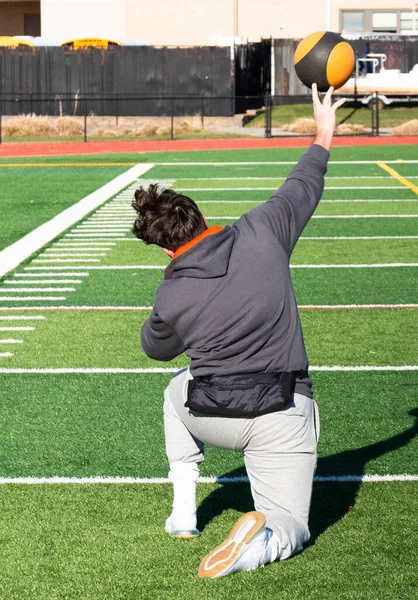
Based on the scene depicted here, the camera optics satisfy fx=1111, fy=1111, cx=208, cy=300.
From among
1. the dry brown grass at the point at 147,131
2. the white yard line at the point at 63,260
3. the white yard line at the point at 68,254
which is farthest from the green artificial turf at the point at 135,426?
the dry brown grass at the point at 147,131

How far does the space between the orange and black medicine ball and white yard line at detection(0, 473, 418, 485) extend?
2.08 metres

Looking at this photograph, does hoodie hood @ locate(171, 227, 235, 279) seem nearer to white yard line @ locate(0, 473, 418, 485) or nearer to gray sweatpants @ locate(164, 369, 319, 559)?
gray sweatpants @ locate(164, 369, 319, 559)

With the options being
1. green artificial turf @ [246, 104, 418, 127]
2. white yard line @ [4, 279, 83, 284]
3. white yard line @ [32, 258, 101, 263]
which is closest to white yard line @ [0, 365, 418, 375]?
white yard line @ [4, 279, 83, 284]

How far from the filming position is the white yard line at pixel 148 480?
19.2ft

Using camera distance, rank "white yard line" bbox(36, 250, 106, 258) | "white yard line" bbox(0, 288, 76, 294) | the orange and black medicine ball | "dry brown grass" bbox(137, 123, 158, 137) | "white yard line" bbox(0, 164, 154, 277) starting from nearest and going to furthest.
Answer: the orange and black medicine ball, "white yard line" bbox(0, 288, 76, 294), "white yard line" bbox(0, 164, 154, 277), "white yard line" bbox(36, 250, 106, 258), "dry brown grass" bbox(137, 123, 158, 137)

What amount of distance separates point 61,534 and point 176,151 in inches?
1026

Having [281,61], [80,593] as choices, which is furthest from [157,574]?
[281,61]

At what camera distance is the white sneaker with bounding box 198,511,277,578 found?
4.38m

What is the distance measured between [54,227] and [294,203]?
36.8 feet

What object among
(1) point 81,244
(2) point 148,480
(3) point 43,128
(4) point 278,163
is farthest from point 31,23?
(2) point 148,480

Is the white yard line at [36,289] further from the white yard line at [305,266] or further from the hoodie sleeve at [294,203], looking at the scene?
the hoodie sleeve at [294,203]

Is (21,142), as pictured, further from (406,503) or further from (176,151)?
(406,503)

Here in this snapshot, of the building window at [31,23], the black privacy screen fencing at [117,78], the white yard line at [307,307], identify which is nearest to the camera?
the white yard line at [307,307]

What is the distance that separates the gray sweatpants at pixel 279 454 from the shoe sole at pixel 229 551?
150 mm
